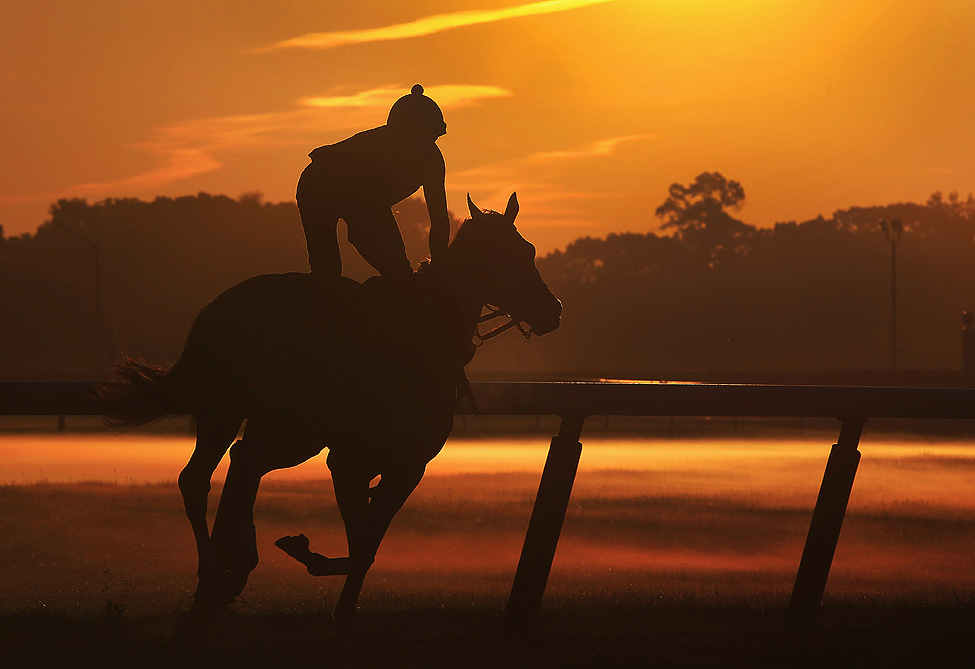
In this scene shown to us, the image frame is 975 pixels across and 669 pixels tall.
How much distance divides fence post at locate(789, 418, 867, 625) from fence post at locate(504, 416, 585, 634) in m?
1.17

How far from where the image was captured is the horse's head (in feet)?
18.9

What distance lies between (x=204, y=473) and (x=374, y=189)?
147 cm

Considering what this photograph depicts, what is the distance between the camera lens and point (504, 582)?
26.0 feet

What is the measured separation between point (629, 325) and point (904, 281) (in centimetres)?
3091

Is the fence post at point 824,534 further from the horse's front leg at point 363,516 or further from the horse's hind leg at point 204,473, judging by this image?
the horse's hind leg at point 204,473

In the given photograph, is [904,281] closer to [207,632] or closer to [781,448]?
[781,448]

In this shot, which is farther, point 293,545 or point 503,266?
point 503,266

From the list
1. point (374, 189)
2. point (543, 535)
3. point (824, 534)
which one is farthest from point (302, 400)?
point (824, 534)

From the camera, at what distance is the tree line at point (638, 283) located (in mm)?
115562

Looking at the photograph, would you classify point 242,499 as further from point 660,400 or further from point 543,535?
point 660,400

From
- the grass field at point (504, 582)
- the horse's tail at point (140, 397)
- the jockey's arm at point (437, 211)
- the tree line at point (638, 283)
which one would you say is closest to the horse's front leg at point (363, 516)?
the grass field at point (504, 582)

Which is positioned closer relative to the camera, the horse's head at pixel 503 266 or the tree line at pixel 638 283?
the horse's head at pixel 503 266

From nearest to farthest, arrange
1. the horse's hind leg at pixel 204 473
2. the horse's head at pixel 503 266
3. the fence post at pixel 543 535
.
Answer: the horse's hind leg at pixel 204 473 → the fence post at pixel 543 535 → the horse's head at pixel 503 266

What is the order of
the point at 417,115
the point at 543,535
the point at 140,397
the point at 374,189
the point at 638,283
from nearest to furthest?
the point at 140,397 < the point at 543,535 < the point at 374,189 < the point at 417,115 < the point at 638,283
